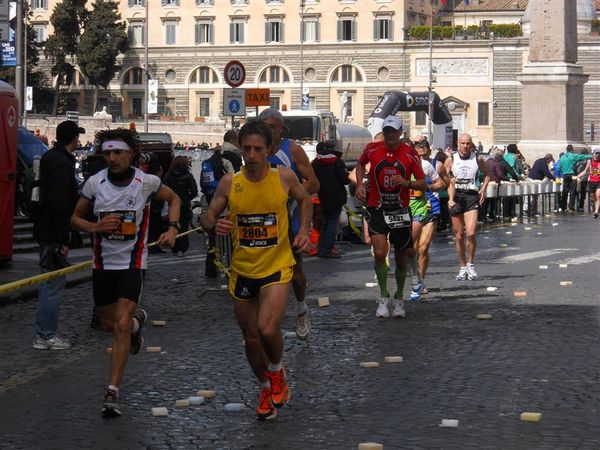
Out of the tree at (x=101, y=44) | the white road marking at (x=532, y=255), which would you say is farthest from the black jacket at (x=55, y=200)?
the tree at (x=101, y=44)

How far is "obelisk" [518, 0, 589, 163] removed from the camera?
122ft

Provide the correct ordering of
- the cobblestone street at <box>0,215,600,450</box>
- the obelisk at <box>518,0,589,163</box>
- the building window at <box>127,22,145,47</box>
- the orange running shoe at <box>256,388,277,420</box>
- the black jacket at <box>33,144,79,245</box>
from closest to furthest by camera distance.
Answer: the cobblestone street at <box>0,215,600,450</box>, the orange running shoe at <box>256,388,277,420</box>, the black jacket at <box>33,144,79,245</box>, the obelisk at <box>518,0,589,163</box>, the building window at <box>127,22,145,47</box>

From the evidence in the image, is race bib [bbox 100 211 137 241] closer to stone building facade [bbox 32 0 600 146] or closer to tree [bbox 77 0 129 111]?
stone building facade [bbox 32 0 600 146]

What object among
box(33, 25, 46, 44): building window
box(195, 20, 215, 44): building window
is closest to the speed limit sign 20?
box(195, 20, 215, 44): building window

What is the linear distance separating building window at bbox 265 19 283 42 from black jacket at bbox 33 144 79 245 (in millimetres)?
95181

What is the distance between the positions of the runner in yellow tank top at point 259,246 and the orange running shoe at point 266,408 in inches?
0.5

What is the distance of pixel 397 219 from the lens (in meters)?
13.3

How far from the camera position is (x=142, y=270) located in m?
9.05

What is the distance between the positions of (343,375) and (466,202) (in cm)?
717

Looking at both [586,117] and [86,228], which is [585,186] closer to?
[86,228]

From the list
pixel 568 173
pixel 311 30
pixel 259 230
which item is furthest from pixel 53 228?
pixel 311 30

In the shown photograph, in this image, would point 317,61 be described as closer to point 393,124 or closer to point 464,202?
point 464,202

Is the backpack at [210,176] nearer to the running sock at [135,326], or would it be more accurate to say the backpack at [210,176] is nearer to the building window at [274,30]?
the running sock at [135,326]

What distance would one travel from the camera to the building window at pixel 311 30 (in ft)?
346
